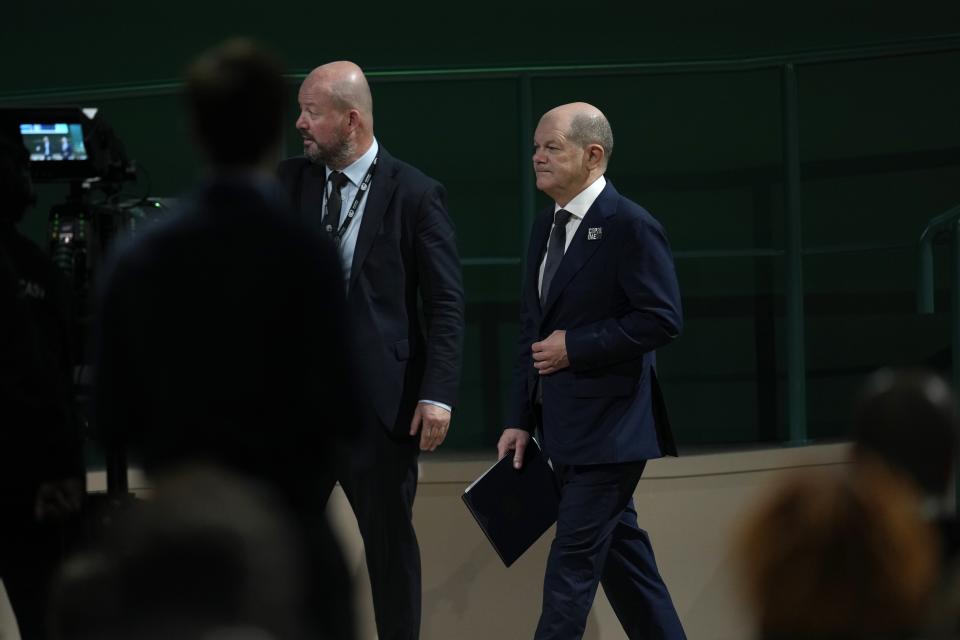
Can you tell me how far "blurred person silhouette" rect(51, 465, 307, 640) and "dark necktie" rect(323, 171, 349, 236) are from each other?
2.24 m

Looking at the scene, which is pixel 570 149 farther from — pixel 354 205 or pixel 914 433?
pixel 914 433

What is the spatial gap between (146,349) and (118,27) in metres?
4.67

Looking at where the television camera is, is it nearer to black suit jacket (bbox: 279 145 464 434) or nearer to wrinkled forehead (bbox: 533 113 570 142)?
black suit jacket (bbox: 279 145 464 434)

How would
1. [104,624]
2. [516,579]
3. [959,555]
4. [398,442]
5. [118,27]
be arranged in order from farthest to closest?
1. [118,27]
2. [516,579]
3. [398,442]
4. [959,555]
5. [104,624]

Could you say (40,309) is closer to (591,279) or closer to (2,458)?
(2,458)

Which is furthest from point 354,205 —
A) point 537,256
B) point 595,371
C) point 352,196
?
point 595,371

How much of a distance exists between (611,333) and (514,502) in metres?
0.53

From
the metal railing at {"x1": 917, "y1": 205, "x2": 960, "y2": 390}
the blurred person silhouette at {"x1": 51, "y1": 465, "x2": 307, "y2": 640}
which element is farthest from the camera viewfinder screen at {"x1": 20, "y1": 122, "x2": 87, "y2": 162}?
the metal railing at {"x1": 917, "y1": 205, "x2": 960, "y2": 390}

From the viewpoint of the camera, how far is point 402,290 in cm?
385

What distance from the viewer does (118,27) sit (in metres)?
6.43

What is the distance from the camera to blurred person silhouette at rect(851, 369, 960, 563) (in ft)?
5.27

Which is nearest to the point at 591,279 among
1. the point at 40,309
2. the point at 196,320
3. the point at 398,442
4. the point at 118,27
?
the point at 398,442

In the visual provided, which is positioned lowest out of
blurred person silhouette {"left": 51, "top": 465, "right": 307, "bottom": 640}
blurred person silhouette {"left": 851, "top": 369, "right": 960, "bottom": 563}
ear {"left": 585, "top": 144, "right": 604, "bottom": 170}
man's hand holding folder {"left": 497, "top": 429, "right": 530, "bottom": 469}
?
man's hand holding folder {"left": 497, "top": 429, "right": 530, "bottom": 469}

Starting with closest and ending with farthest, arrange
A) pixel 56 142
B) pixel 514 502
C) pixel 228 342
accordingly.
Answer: pixel 228 342 → pixel 56 142 → pixel 514 502
